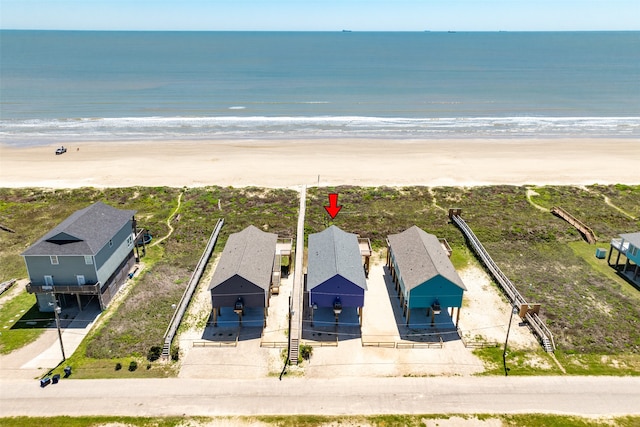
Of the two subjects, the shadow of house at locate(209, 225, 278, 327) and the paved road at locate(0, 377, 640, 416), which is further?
the shadow of house at locate(209, 225, 278, 327)

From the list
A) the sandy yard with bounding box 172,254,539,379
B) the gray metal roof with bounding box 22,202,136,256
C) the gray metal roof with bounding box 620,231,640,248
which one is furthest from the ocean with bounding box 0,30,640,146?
the sandy yard with bounding box 172,254,539,379

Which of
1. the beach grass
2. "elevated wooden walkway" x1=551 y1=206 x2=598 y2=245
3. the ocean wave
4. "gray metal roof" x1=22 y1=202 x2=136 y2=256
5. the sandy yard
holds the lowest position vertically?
the beach grass

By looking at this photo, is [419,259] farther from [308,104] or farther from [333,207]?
Answer: [308,104]

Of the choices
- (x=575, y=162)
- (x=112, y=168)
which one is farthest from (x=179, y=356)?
(x=575, y=162)

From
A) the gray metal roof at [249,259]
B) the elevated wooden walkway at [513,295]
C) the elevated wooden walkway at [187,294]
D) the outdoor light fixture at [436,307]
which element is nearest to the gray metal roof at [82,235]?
the elevated wooden walkway at [187,294]

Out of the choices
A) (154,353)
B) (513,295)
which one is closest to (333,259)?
(154,353)

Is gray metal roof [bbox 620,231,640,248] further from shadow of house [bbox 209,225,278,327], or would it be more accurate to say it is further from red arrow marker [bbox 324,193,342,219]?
shadow of house [bbox 209,225,278,327]
